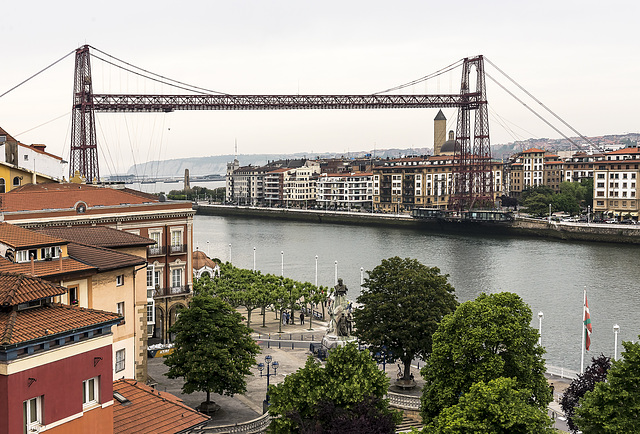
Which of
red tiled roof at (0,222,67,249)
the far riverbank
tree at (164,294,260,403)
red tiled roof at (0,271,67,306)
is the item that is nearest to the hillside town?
the far riverbank

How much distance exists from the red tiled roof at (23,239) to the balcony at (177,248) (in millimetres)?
9776

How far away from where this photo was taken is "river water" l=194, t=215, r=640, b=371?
2633cm

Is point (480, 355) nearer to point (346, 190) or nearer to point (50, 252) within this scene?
point (50, 252)

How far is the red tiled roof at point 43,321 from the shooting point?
789cm

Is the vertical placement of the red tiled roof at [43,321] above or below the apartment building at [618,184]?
below

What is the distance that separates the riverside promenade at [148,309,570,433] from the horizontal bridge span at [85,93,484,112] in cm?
4764

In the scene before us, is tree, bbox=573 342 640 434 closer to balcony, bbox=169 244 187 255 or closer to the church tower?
balcony, bbox=169 244 187 255

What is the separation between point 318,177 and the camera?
9631 cm

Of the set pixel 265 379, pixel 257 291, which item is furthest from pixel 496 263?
pixel 265 379

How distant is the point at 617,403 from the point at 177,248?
14493 mm

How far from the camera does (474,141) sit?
70750 mm

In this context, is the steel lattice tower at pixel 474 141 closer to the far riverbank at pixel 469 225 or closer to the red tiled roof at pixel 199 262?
the far riverbank at pixel 469 225

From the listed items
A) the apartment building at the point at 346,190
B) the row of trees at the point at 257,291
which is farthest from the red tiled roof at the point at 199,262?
the apartment building at the point at 346,190

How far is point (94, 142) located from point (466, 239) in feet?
92.9
